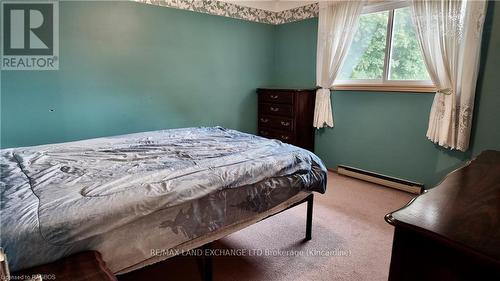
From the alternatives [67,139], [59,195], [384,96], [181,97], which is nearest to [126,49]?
[181,97]

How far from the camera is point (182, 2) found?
3193mm

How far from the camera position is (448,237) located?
755mm

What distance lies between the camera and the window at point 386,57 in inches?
114

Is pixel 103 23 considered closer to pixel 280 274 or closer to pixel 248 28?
pixel 248 28

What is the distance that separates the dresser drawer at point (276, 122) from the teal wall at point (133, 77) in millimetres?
258

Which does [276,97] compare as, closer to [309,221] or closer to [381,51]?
[381,51]

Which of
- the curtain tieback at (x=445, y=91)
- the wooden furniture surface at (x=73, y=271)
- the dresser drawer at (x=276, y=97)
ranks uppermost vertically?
the curtain tieback at (x=445, y=91)

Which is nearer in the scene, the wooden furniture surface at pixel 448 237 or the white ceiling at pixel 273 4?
the wooden furniture surface at pixel 448 237

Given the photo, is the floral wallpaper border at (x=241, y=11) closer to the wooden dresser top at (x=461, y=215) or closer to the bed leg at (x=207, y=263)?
the bed leg at (x=207, y=263)

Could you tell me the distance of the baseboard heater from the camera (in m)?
2.93

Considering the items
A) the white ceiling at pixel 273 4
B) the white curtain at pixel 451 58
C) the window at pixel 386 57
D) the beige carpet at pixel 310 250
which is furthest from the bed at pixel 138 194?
the white ceiling at pixel 273 4

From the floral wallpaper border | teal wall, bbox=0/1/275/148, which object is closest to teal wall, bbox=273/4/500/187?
the floral wallpaper border

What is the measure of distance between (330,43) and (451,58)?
1.32 m

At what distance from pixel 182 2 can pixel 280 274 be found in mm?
3013
